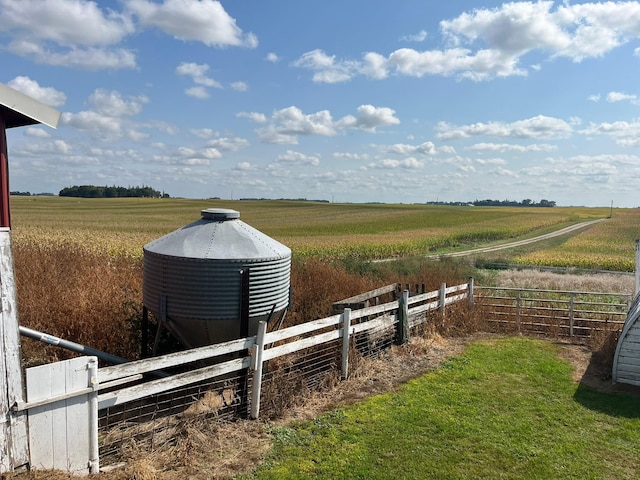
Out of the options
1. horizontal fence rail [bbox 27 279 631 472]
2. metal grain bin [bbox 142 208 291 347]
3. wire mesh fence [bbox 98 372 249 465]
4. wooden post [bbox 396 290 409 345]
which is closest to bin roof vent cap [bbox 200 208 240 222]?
metal grain bin [bbox 142 208 291 347]

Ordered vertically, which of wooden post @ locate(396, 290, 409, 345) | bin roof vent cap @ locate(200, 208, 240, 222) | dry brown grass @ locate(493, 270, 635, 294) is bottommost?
dry brown grass @ locate(493, 270, 635, 294)

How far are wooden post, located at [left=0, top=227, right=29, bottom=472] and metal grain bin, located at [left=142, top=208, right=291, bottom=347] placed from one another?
9.62 ft

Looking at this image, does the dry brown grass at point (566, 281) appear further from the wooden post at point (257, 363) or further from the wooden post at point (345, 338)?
the wooden post at point (257, 363)

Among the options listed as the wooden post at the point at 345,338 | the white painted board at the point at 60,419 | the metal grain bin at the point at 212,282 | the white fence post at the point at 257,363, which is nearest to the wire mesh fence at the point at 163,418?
the white fence post at the point at 257,363

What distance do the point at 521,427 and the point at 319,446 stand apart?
9.49 feet

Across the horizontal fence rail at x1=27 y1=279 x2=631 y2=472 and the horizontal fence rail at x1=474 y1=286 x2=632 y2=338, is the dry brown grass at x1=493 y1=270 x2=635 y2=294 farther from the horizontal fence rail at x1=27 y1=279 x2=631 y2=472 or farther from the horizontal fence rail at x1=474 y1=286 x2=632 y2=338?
the horizontal fence rail at x1=27 y1=279 x2=631 y2=472

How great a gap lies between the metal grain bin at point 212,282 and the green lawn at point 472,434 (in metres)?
1.80

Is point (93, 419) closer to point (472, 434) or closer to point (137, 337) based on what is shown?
point (472, 434)

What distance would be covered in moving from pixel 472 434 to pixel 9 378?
5383 millimetres

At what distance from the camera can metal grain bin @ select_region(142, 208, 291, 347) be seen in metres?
7.14

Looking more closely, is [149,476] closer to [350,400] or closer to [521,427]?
[350,400]

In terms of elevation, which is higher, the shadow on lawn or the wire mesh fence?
the wire mesh fence

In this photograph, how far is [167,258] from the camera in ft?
24.0

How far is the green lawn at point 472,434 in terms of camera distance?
18.4 ft
